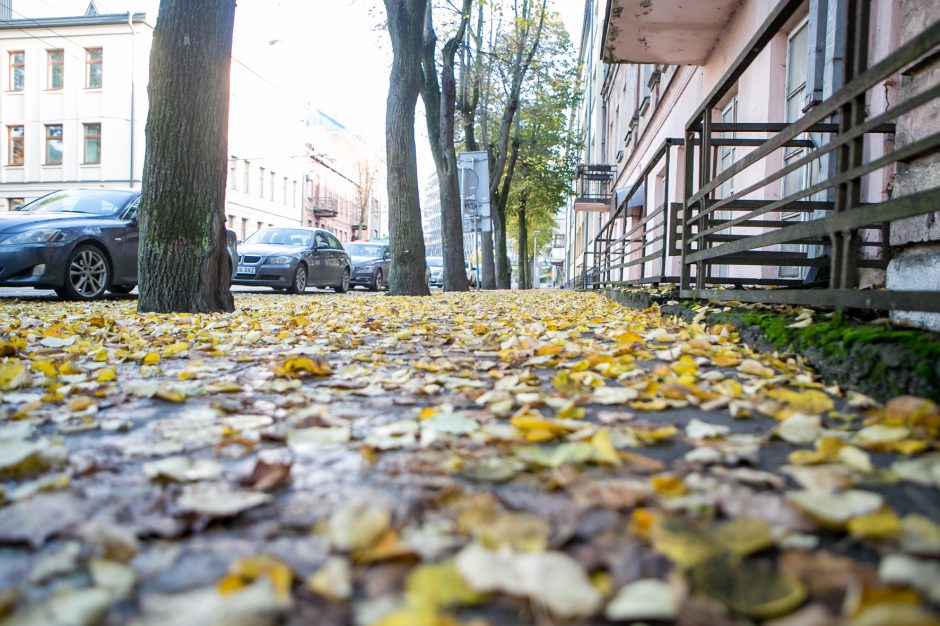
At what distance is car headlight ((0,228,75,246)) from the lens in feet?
26.5

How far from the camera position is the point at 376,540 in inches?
47.3

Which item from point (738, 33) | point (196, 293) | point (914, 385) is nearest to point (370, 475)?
point (914, 385)

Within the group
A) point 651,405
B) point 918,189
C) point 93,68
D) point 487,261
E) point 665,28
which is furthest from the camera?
point 93,68

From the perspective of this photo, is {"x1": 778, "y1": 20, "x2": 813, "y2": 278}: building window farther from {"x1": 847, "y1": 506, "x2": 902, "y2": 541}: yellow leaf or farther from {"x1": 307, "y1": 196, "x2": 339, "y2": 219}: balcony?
{"x1": 307, "y1": 196, "x2": 339, "y2": 219}: balcony

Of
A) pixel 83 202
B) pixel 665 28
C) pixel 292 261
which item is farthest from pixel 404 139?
pixel 83 202

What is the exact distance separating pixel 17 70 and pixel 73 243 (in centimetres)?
2930

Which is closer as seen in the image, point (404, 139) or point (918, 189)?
point (918, 189)

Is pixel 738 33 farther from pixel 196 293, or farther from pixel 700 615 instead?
pixel 700 615

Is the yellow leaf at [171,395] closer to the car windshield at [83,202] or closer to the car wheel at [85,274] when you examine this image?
the car wheel at [85,274]

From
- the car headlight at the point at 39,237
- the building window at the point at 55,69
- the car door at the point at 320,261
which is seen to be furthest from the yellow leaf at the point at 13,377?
the building window at the point at 55,69

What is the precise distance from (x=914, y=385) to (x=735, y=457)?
0.78 meters

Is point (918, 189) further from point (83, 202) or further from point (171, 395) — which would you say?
point (83, 202)

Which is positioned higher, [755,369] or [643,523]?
[755,369]

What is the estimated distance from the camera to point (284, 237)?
15.5 metres
